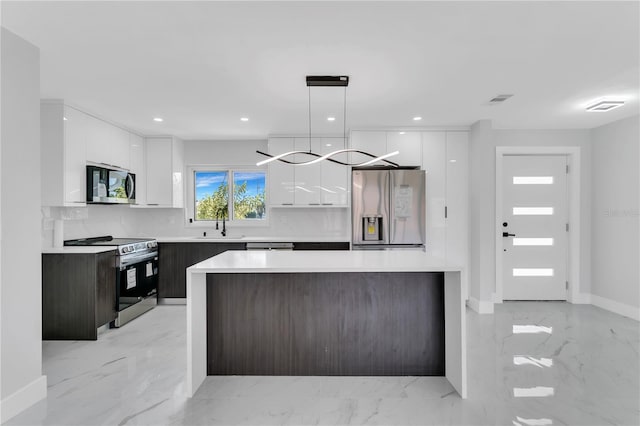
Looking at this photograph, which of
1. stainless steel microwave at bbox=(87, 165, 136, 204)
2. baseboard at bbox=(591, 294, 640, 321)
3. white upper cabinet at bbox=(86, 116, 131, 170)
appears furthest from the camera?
baseboard at bbox=(591, 294, 640, 321)

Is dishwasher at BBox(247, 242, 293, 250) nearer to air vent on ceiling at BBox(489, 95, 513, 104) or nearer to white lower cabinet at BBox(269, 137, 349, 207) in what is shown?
white lower cabinet at BBox(269, 137, 349, 207)

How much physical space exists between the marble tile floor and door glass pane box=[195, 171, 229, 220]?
2432mm

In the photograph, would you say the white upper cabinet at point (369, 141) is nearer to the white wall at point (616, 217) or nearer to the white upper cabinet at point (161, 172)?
the white upper cabinet at point (161, 172)

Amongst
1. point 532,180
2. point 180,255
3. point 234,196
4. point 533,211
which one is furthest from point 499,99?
point 180,255

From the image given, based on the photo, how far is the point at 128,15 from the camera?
2.04 m

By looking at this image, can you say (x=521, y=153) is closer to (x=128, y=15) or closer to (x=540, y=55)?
(x=540, y=55)

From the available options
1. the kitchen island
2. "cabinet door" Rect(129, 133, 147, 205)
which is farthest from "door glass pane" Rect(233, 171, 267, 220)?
the kitchen island

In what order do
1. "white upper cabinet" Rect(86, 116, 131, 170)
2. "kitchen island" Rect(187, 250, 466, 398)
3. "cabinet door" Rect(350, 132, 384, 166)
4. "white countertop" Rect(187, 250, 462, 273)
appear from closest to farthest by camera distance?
1. "white countertop" Rect(187, 250, 462, 273)
2. "kitchen island" Rect(187, 250, 466, 398)
3. "white upper cabinet" Rect(86, 116, 131, 170)
4. "cabinet door" Rect(350, 132, 384, 166)

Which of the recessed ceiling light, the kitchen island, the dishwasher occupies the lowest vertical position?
the kitchen island

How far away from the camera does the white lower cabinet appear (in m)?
5.08

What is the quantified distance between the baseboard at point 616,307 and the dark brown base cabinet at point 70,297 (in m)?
5.94

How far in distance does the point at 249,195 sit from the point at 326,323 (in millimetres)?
3304

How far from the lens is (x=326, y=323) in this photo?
110 inches

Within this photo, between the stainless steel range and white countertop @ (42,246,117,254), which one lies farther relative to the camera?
the stainless steel range
